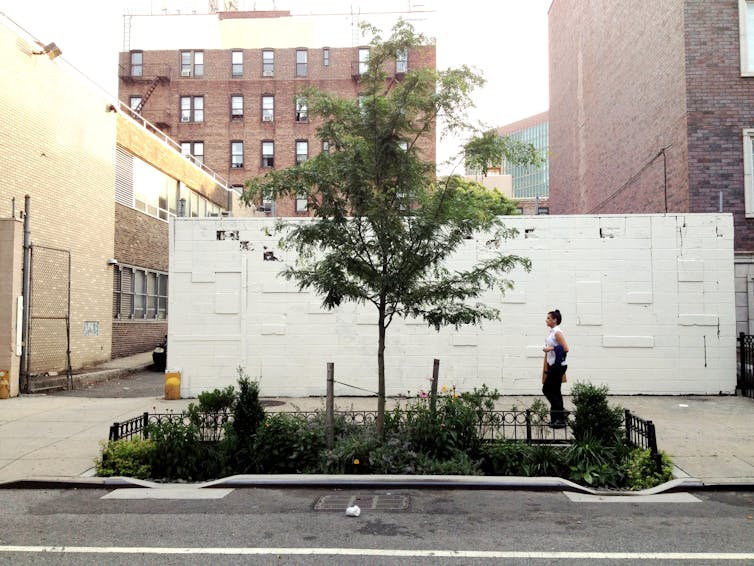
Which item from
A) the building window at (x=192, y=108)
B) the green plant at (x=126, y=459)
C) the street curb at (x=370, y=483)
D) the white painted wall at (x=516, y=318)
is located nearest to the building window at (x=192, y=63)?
the building window at (x=192, y=108)

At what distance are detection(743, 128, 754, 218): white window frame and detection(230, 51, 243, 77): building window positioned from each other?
3896 cm

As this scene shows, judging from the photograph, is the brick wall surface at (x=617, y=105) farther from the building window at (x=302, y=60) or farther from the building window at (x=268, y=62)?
the building window at (x=268, y=62)

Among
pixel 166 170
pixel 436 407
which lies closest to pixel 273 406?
pixel 436 407

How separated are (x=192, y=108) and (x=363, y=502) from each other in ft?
146

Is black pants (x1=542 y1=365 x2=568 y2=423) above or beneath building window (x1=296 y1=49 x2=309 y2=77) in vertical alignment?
beneath

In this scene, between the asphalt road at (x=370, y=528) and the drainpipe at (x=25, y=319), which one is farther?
the drainpipe at (x=25, y=319)

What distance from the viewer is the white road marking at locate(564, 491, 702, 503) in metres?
6.59

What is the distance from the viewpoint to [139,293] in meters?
23.6

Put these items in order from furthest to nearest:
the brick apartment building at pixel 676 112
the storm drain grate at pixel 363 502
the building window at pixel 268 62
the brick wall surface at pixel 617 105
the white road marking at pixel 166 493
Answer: the building window at pixel 268 62 → the brick wall surface at pixel 617 105 → the brick apartment building at pixel 676 112 → the white road marking at pixel 166 493 → the storm drain grate at pixel 363 502

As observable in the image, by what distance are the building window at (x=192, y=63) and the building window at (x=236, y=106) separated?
325 centimetres

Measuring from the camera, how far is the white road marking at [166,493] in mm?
6770

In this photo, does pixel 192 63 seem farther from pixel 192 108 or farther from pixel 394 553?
pixel 394 553

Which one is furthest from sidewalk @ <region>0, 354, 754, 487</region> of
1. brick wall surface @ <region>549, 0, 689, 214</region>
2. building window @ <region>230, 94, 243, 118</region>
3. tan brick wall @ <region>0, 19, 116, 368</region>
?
building window @ <region>230, 94, 243, 118</region>

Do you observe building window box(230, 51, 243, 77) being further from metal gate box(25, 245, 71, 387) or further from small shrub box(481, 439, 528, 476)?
small shrub box(481, 439, 528, 476)
